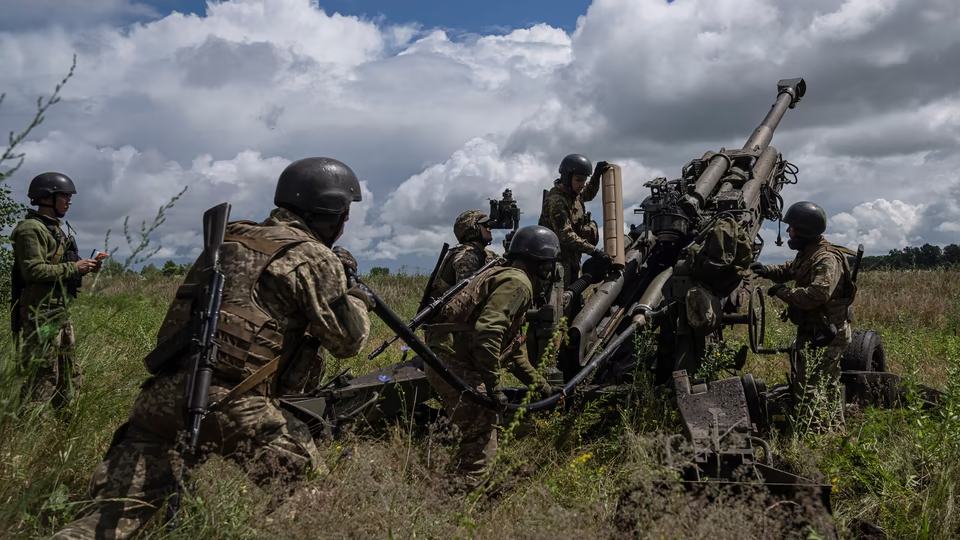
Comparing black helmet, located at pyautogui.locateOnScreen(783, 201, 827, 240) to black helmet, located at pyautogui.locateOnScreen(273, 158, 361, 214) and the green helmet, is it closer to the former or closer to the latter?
the green helmet

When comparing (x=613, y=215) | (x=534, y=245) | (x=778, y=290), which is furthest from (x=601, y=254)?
(x=534, y=245)

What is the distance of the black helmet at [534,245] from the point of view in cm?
546

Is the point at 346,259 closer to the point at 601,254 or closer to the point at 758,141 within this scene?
the point at 601,254

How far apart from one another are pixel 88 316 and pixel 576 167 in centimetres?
597

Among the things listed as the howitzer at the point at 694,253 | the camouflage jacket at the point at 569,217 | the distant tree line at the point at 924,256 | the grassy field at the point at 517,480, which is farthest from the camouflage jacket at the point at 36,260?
the distant tree line at the point at 924,256

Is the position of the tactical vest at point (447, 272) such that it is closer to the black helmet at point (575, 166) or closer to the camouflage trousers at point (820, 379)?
the black helmet at point (575, 166)

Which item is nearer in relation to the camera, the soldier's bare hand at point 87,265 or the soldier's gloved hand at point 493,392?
the soldier's gloved hand at point 493,392

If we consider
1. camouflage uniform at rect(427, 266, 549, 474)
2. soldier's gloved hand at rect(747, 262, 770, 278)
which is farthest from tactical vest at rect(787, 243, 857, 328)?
camouflage uniform at rect(427, 266, 549, 474)

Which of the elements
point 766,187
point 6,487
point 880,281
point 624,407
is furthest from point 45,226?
point 880,281

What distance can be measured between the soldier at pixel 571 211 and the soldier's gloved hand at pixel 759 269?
1.98 m

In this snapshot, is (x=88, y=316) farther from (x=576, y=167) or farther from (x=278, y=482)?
(x=576, y=167)

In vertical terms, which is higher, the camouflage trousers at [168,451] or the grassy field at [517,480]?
the camouflage trousers at [168,451]

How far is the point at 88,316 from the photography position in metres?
3.80

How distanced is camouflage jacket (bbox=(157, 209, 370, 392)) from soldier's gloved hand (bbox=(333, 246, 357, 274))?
0.07 meters
